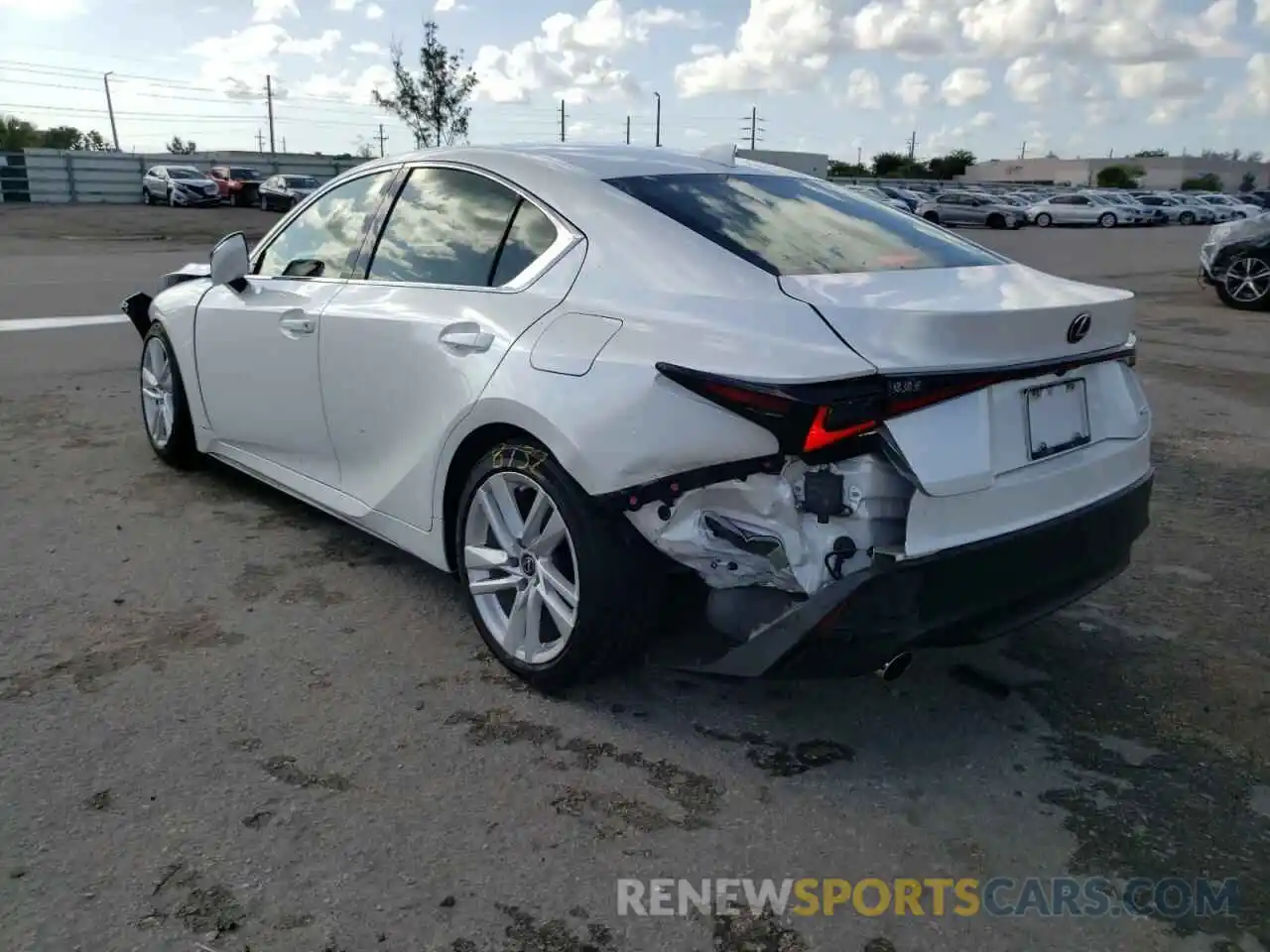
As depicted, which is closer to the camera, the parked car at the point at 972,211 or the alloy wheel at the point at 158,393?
the alloy wheel at the point at 158,393

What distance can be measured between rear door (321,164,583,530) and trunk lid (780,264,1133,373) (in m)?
0.86

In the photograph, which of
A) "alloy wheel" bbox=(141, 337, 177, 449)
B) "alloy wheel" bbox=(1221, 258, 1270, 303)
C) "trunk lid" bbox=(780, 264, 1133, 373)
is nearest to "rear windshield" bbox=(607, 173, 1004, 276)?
"trunk lid" bbox=(780, 264, 1133, 373)

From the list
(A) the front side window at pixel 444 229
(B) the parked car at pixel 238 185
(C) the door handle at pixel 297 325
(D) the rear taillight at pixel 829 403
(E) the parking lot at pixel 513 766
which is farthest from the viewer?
(B) the parked car at pixel 238 185

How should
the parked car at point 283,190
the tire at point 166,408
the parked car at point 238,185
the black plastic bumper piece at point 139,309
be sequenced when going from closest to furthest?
the tire at point 166,408 → the black plastic bumper piece at point 139,309 → the parked car at point 283,190 → the parked car at point 238,185

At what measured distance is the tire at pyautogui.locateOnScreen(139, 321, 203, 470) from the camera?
5.27 metres

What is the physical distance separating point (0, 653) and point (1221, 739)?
12.1 feet

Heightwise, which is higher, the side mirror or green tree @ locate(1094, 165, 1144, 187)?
the side mirror

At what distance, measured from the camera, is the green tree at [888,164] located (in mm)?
100312

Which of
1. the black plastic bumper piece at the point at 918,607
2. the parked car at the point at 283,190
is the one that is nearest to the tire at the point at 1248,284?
the black plastic bumper piece at the point at 918,607

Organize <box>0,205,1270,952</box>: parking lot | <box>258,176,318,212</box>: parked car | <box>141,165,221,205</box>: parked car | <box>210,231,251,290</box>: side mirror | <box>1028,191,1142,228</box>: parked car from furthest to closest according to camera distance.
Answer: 1. <box>1028,191,1142,228</box>: parked car
2. <box>141,165,221,205</box>: parked car
3. <box>258,176,318,212</box>: parked car
4. <box>210,231,251,290</box>: side mirror
5. <box>0,205,1270,952</box>: parking lot

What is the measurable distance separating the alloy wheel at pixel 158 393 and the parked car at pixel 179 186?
37669 mm

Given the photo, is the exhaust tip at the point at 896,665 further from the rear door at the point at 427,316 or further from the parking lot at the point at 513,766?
the rear door at the point at 427,316

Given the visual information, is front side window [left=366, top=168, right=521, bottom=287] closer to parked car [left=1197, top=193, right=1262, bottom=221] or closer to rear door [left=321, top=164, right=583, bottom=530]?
rear door [left=321, top=164, right=583, bottom=530]

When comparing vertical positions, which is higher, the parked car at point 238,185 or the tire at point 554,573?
the tire at point 554,573
